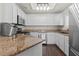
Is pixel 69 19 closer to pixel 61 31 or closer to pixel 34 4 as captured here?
pixel 61 31

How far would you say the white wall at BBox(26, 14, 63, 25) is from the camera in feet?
5.45

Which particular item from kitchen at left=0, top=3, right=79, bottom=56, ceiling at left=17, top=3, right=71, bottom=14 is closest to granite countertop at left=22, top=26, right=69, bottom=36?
kitchen at left=0, top=3, right=79, bottom=56

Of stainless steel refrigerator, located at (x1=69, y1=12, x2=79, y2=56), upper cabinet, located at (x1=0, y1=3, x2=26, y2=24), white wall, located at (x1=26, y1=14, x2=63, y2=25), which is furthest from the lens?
upper cabinet, located at (x1=0, y1=3, x2=26, y2=24)

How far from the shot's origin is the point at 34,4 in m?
1.58

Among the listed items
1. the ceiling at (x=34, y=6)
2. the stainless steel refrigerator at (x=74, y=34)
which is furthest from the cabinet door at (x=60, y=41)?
the ceiling at (x=34, y=6)

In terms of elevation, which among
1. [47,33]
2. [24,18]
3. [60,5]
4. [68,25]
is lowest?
[47,33]

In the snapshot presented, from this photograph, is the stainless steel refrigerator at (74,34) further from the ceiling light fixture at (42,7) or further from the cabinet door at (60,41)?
the ceiling light fixture at (42,7)

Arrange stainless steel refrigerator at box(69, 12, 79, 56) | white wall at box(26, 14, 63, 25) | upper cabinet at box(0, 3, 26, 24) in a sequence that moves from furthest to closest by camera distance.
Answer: upper cabinet at box(0, 3, 26, 24) → white wall at box(26, 14, 63, 25) → stainless steel refrigerator at box(69, 12, 79, 56)

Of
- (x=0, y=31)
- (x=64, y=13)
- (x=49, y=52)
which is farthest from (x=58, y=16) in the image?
(x=0, y=31)

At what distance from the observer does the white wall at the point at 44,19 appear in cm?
166

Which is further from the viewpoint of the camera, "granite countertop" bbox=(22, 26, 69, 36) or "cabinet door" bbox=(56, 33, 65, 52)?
"cabinet door" bbox=(56, 33, 65, 52)

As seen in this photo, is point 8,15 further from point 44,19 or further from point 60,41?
point 60,41

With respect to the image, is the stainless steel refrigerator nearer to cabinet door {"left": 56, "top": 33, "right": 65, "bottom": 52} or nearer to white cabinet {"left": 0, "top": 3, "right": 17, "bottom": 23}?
cabinet door {"left": 56, "top": 33, "right": 65, "bottom": 52}

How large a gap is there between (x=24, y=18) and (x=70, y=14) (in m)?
0.66
